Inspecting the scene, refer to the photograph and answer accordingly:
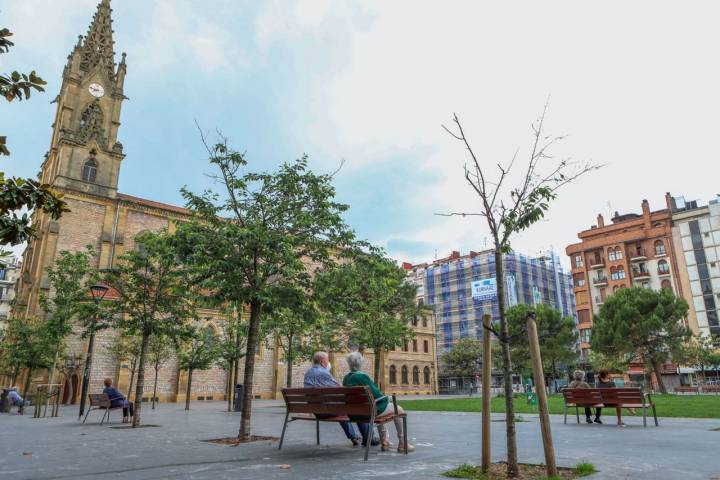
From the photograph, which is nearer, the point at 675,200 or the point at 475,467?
the point at 475,467

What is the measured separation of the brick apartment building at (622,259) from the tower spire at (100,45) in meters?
62.2

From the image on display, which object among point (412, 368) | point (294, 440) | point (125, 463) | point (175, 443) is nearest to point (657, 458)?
point (294, 440)

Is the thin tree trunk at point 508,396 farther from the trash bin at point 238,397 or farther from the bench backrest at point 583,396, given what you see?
the trash bin at point 238,397

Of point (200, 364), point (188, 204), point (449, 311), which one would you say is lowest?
point (200, 364)

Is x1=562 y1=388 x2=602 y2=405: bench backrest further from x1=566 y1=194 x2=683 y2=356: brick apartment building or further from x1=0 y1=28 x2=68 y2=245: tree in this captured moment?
x1=566 y1=194 x2=683 y2=356: brick apartment building

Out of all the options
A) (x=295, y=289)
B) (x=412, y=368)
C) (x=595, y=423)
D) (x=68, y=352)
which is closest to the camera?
(x=295, y=289)

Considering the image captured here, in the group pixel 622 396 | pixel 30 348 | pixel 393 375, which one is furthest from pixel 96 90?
pixel 622 396

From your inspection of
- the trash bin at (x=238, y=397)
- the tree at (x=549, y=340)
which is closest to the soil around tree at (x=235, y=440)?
the trash bin at (x=238, y=397)

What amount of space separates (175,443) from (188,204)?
15.5 feet

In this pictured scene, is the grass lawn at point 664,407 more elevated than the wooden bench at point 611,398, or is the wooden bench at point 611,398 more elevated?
the wooden bench at point 611,398

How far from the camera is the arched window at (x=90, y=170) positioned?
144 feet

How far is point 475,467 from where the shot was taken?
526cm

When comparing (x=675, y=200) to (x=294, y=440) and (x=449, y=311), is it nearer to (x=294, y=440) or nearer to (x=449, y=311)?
(x=449, y=311)

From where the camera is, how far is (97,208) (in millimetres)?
43312
